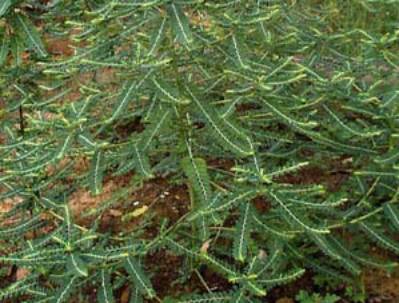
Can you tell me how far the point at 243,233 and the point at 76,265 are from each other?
2.01 feet

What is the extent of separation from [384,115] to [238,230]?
36.1 inches

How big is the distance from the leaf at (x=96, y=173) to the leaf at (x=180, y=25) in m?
0.55

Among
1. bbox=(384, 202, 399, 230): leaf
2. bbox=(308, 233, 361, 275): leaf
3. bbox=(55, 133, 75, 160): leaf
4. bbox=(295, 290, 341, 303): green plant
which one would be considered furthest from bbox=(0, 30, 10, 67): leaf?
bbox=(384, 202, 399, 230): leaf

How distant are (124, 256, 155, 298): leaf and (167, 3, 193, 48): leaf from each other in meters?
0.87

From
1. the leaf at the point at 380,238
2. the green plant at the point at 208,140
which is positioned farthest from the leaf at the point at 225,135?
the leaf at the point at 380,238

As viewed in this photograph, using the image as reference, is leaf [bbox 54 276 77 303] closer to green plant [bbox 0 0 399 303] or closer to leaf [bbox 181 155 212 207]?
green plant [bbox 0 0 399 303]

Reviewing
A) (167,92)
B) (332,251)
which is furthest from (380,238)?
(167,92)

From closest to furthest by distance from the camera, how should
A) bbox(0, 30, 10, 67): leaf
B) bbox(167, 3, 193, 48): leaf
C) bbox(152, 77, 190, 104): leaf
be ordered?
bbox(167, 3, 193, 48): leaf, bbox(152, 77, 190, 104): leaf, bbox(0, 30, 10, 67): leaf


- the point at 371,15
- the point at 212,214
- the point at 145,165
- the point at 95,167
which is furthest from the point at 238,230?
the point at 371,15

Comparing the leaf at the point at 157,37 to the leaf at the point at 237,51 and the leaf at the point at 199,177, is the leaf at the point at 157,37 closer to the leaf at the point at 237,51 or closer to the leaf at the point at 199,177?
the leaf at the point at 237,51

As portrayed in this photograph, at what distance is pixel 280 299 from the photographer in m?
3.37

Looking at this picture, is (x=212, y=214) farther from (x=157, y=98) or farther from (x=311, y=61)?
(x=311, y=61)

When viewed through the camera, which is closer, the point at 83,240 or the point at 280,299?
the point at 83,240

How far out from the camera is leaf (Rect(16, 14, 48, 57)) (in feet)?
10.7
